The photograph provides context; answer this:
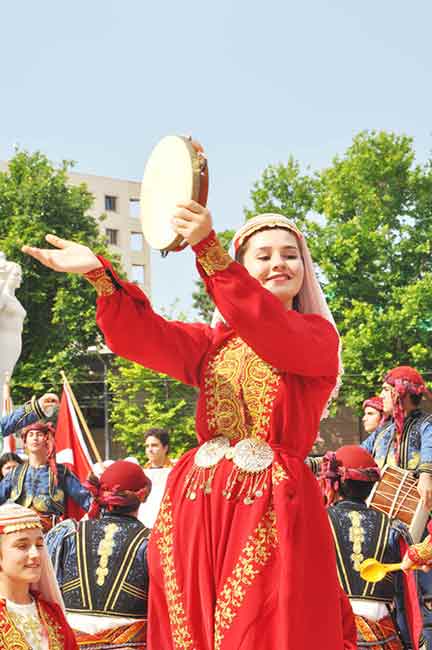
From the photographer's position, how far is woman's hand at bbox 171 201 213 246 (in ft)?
10.0

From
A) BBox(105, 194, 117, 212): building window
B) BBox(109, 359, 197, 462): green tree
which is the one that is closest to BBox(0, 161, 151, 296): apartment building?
BBox(105, 194, 117, 212): building window

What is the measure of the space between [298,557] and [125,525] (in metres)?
2.31

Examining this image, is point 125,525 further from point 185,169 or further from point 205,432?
point 185,169

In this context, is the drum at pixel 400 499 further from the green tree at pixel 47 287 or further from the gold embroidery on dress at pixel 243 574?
the green tree at pixel 47 287

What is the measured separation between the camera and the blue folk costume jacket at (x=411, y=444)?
7066 millimetres

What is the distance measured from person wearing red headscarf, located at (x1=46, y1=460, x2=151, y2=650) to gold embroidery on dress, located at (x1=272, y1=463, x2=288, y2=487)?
214 cm

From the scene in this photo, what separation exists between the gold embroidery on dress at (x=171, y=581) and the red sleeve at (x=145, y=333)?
44cm

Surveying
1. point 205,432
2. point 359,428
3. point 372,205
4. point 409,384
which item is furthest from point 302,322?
point 359,428

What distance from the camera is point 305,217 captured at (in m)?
29.8

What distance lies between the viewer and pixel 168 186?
333 centimetres

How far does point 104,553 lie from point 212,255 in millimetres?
2570

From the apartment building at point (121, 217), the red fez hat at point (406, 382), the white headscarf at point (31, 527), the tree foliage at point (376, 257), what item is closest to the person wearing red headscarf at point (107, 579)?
the white headscarf at point (31, 527)

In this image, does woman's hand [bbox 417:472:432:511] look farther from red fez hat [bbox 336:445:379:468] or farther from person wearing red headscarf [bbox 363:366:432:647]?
red fez hat [bbox 336:445:379:468]

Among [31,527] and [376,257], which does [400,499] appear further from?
[376,257]
